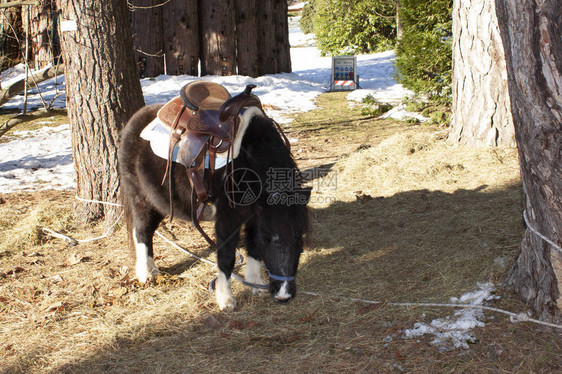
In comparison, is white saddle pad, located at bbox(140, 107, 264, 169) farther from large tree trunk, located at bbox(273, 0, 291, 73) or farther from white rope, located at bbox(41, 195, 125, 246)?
large tree trunk, located at bbox(273, 0, 291, 73)

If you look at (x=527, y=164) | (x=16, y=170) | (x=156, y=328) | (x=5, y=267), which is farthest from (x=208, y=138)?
(x=16, y=170)

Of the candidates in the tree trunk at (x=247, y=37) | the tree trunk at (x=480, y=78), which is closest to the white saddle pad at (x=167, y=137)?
the tree trunk at (x=480, y=78)

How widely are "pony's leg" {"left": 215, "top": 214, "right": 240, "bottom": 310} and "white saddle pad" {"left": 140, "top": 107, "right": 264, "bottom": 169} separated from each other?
459 mm

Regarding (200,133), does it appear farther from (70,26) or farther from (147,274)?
(70,26)

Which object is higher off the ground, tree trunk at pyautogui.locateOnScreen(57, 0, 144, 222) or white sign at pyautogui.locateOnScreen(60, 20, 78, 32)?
white sign at pyautogui.locateOnScreen(60, 20, 78, 32)

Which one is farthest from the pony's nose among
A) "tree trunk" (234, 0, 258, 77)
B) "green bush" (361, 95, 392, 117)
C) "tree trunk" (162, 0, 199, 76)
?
"tree trunk" (234, 0, 258, 77)

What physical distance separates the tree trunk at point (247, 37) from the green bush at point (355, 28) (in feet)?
28.7

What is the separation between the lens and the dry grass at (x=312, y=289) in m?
2.91

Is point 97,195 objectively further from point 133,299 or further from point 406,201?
point 406,201

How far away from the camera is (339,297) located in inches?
144

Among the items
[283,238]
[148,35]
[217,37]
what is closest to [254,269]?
[283,238]

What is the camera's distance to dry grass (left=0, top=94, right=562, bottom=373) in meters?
2.91

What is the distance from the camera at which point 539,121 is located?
103 inches

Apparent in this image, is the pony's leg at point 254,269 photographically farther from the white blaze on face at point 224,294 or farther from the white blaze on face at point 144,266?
the white blaze on face at point 144,266
